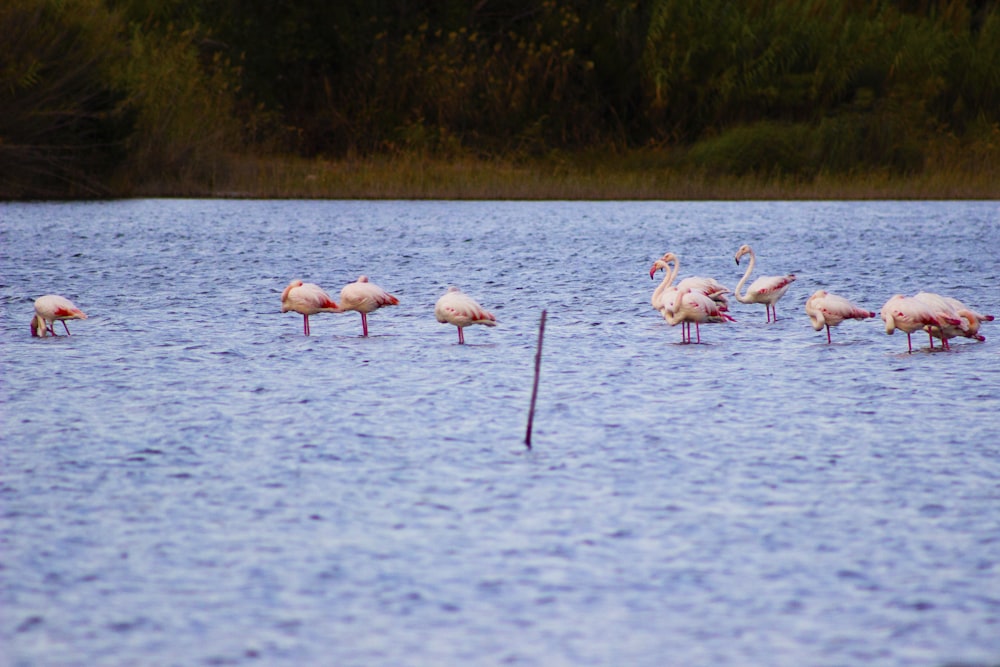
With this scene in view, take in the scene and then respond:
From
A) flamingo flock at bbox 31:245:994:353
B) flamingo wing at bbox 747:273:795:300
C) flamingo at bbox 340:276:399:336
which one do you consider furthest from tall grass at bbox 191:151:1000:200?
flamingo at bbox 340:276:399:336

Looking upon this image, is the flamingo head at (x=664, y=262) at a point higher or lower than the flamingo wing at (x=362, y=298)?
higher

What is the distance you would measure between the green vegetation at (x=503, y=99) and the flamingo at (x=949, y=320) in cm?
1580

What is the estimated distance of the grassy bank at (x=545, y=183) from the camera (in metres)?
26.7

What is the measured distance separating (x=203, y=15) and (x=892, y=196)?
17.2m

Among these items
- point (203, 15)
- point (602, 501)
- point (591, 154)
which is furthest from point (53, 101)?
point (602, 501)

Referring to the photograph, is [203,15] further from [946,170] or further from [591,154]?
[946,170]

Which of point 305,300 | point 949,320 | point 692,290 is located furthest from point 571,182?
point 949,320

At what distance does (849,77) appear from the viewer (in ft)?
97.7

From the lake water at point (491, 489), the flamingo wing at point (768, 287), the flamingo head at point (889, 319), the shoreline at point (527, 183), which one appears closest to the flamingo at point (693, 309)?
the lake water at point (491, 489)

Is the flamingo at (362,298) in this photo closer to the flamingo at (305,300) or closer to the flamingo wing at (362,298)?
the flamingo wing at (362,298)

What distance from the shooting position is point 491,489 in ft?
22.4

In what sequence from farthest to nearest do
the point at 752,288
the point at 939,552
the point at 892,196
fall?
1. the point at 892,196
2. the point at 752,288
3. the point at 939,552

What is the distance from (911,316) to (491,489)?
4904mm

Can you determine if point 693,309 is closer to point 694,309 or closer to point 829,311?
point 694,309
